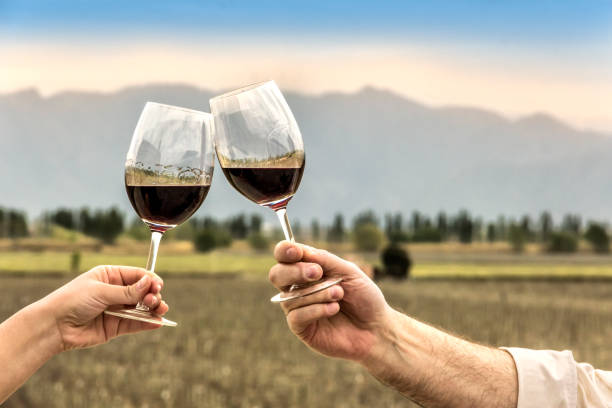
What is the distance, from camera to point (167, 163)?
254 cm

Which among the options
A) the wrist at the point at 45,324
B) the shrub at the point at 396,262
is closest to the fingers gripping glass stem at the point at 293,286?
the wrist at the point at 45,324

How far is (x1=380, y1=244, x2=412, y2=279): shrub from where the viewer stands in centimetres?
4228

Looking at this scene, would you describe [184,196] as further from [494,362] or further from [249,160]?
Answer: [494,362]

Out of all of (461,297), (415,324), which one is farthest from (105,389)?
(461,297)

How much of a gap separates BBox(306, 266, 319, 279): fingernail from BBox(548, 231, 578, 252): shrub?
51.2m

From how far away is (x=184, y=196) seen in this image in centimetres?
258

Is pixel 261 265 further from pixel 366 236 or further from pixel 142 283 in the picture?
pixel 142 283

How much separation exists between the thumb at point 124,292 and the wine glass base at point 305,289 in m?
0.49

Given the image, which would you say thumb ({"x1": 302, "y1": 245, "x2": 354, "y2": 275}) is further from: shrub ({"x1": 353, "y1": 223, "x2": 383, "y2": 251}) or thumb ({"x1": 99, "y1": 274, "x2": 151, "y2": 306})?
shrub ({"x1": 353, "y1": 223, "x2": 383, "y2": 251})

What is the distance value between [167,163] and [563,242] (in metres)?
52.2

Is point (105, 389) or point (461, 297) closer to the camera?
point (105, 389)

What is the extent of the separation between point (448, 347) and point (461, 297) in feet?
73.7

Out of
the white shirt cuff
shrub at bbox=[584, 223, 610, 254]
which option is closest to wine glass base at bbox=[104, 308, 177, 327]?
the white shirt cuff

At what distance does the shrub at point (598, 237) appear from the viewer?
4656cm
